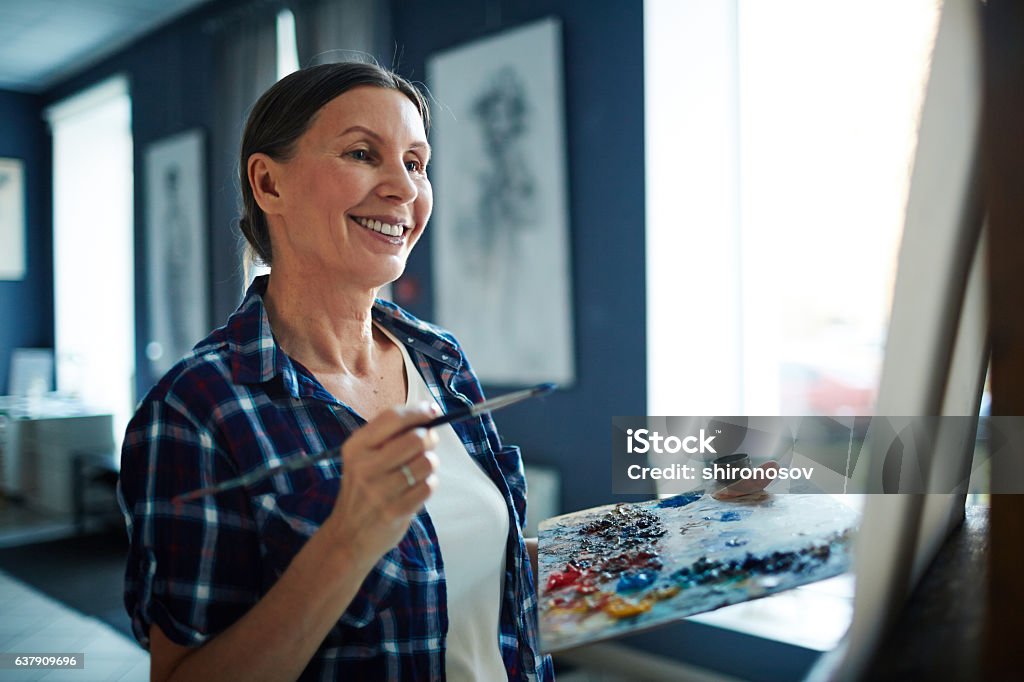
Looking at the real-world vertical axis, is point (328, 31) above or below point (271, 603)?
above

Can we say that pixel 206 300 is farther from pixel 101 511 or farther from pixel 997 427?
pixel 997 427

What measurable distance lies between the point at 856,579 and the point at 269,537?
2.03 feet

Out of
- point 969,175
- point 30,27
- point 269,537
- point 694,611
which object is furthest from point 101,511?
point 969,175

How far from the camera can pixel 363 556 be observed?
2.57ft

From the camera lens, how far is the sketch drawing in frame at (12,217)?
2352 millimetres

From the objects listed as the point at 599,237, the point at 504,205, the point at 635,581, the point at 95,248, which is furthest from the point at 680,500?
the point at 95,248

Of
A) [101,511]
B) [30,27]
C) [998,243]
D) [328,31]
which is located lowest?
[101,511]

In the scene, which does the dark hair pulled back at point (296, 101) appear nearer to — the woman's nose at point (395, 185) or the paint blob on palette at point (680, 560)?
the woman's nose at point (395, 185)

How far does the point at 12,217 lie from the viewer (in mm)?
2400

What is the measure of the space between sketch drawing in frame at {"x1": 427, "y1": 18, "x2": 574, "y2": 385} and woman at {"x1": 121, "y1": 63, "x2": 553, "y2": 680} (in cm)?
170

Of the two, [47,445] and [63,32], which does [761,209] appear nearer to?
[63,32]

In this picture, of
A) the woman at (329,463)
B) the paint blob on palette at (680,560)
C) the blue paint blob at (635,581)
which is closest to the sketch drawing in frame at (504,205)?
the woman at (329,463)

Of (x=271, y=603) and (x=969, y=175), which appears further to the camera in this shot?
(x=271, y=603)

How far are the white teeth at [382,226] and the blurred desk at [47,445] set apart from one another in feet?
6.98
